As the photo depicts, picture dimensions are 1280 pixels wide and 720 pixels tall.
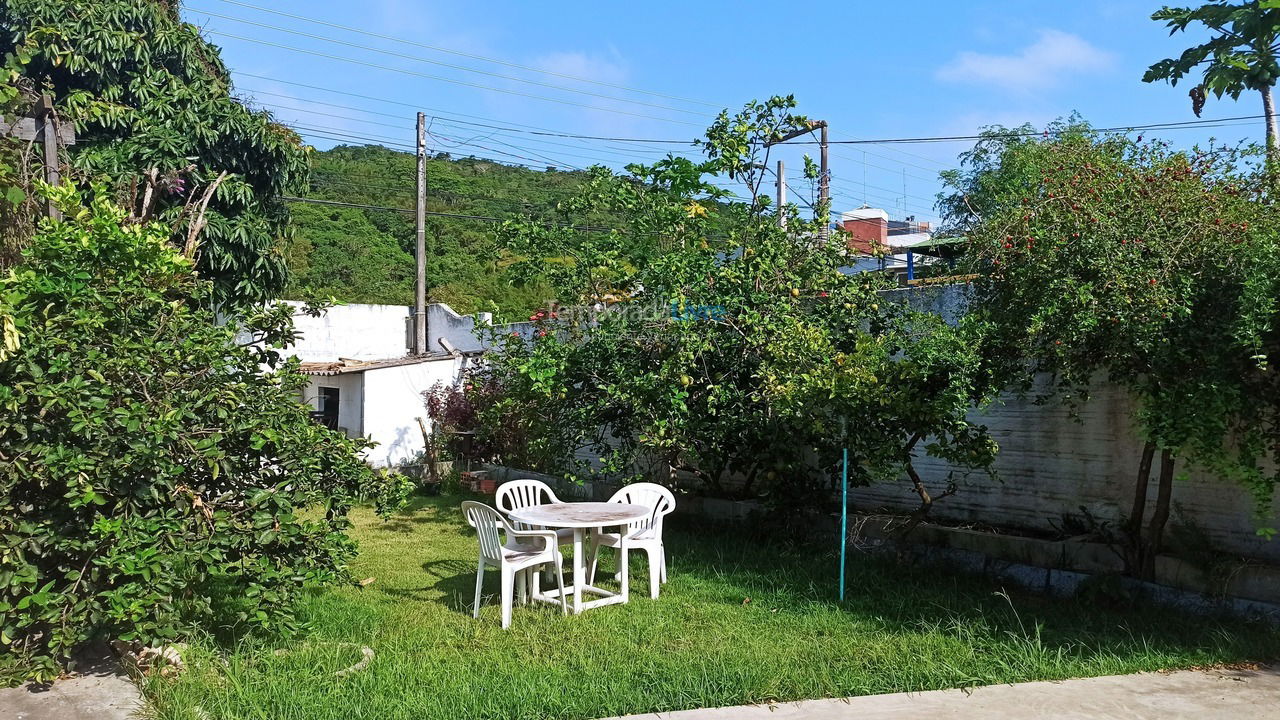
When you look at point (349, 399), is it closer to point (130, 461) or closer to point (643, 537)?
point (643, 537)

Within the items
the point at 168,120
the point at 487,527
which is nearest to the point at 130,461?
the point at 487,527

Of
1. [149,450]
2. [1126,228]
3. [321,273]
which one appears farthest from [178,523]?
[321,273]

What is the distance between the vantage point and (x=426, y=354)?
15062 millimetres

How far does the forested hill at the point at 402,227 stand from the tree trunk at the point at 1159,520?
57.2 ft

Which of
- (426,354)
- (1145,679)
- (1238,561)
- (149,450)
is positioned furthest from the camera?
(426,354)

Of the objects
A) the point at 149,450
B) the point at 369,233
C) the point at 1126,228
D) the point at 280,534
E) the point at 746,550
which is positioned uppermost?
the point at 369,233

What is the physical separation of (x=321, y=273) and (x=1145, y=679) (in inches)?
972

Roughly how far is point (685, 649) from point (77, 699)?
10.6ft

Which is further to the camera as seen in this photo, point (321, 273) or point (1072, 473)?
point (321, 273)

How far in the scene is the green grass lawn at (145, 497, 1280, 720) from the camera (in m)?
4.53

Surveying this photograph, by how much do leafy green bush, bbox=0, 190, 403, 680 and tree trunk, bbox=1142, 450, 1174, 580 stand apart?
5481 mm

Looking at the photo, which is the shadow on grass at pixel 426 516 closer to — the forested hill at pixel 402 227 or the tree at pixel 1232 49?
the tree at pixel 1232 49

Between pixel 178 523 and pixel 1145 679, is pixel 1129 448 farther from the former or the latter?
pixel 178 523

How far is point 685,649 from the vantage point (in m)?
5.37
